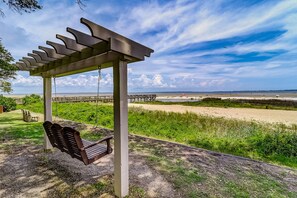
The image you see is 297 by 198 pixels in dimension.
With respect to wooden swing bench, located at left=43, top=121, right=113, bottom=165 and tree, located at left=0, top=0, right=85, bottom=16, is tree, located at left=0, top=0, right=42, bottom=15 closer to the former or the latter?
tree, located at left=0, top=0, right=85, bottom=16

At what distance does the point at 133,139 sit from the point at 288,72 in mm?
26495

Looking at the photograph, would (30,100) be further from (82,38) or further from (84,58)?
(82,38)

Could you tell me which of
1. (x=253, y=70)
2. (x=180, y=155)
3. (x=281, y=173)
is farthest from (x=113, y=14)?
(x=253, y=70)

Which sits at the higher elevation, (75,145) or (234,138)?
(75,145)

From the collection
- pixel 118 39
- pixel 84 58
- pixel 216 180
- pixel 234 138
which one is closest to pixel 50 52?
pixel 84 58

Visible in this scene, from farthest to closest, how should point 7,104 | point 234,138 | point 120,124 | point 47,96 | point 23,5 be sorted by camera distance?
1. point 7,104
2. point 234,138
3. point 47,96
4. point 23,5
5. point 120,124

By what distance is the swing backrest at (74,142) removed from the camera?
2514mm

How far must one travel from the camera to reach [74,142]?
2.58 m

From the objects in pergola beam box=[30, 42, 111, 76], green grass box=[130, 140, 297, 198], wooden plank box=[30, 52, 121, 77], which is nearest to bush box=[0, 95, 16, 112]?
wooden plank box=[30, 52, 121, 77]

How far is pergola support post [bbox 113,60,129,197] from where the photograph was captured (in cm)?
238

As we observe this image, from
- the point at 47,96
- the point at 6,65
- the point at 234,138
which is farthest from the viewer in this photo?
the point at 6,65

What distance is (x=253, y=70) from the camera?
35.2m

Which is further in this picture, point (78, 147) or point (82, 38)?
point (78, 147)

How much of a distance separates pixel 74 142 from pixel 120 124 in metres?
0.81
